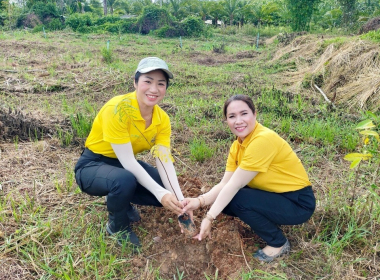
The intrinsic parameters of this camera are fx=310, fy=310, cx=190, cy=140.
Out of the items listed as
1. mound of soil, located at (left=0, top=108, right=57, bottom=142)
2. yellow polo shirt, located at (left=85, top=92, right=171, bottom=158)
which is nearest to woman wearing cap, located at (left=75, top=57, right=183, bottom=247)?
yellow polo shirt, located at (left=85, top=92, right=171, bottom=158)

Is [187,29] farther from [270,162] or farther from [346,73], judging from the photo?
[270,162]

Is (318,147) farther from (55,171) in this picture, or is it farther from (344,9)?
(344,9)

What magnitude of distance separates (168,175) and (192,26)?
19.5 m

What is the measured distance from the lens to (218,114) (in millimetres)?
4184

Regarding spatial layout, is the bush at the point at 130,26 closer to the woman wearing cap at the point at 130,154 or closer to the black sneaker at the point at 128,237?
the woman wearing cap at the point at 130,154

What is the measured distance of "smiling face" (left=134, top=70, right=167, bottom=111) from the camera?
189 cm

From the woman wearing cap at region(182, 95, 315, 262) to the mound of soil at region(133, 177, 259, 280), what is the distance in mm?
127

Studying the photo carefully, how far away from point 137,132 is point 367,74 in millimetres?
4390

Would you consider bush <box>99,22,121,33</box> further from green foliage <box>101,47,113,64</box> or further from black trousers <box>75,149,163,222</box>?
Answer: black trousers <box>75,149,163,222</box>

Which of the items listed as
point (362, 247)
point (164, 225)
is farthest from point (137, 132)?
point (362, 247)

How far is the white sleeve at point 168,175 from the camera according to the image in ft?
6.64

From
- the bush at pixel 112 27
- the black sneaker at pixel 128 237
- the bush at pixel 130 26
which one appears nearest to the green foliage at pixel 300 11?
the bush at pixel 130 26

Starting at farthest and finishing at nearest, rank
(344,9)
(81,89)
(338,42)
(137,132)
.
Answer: (344,9) < (338,42) < (81,89) < (137,132)

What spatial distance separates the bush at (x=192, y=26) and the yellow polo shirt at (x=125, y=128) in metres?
19.0
